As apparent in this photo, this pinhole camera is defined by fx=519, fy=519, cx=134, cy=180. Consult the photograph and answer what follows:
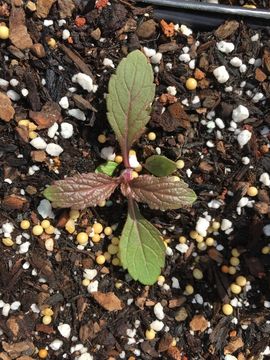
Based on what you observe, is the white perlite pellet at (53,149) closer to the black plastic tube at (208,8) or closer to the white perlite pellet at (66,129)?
the white perlite pellet at (66,129)

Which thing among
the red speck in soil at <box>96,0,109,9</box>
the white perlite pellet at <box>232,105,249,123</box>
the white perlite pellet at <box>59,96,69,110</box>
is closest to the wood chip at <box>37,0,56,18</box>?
the red speck in soil at <box>96,0,109,9</box>

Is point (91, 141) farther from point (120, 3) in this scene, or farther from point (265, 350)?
point (265, 350)

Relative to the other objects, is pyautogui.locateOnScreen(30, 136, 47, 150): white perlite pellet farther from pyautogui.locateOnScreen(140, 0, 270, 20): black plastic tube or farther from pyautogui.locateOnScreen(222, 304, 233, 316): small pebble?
pyautogui.locateOnScreen(222, 304, 233, 316): small pebble

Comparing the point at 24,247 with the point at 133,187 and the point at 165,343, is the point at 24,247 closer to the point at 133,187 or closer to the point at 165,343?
the point at 133,187

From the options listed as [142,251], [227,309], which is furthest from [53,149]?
[227,309]

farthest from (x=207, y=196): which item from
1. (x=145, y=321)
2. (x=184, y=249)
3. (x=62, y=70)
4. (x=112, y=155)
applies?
(x=62, y=70)

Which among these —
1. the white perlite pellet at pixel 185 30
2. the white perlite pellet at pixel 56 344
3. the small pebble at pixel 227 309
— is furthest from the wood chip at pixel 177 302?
the white perlite pellet at pixel 185 30
